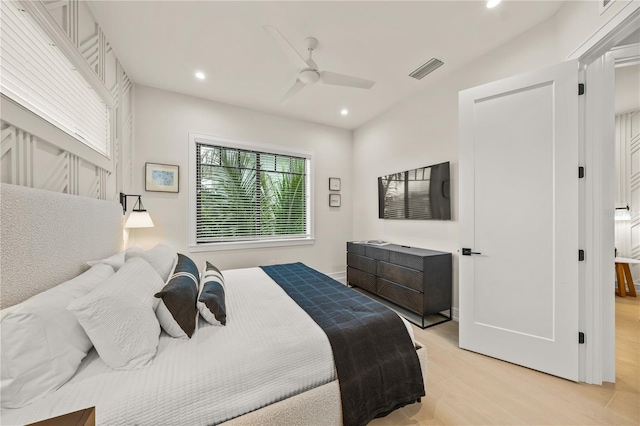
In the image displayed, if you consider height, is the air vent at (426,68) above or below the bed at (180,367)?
above

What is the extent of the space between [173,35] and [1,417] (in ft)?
9.19

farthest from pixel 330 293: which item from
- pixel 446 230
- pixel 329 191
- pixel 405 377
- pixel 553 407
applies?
pixel 329 191

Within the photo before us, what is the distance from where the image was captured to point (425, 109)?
318 cm

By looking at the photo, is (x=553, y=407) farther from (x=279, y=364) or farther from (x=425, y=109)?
(x=425, y=109)

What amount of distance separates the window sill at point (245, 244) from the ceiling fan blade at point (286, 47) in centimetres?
255

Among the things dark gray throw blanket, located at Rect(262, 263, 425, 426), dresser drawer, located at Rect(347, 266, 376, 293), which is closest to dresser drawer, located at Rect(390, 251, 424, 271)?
dresser drawer, located at Rect(347, 266, 376, 293)

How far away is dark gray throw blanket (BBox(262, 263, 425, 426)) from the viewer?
4.10ft

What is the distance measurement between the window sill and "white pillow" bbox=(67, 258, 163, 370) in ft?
7.30

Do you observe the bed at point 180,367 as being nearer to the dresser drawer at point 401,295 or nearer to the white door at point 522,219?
the white door at point 522,219

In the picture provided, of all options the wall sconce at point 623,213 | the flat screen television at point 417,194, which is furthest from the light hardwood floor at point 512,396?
the wall sconce at point 623,213

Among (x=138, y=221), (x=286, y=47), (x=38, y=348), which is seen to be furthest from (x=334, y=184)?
(x=38, y=348)

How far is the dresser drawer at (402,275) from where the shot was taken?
2.63 meters

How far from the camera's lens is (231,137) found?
3553 mm

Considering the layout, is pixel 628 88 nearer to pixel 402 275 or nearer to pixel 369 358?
pixel 402 275
